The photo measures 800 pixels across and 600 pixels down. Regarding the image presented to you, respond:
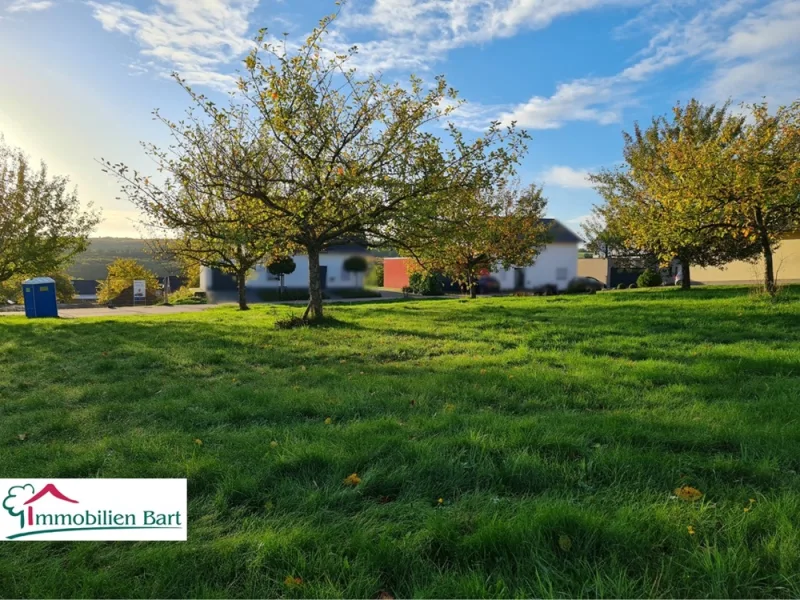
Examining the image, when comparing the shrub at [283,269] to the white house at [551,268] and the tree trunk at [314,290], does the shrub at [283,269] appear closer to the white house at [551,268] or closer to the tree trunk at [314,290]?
the white house at [551,268]

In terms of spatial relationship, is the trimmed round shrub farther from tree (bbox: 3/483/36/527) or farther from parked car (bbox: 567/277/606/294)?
tree (bbox: 3/483/36/527)

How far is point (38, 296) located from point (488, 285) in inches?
903

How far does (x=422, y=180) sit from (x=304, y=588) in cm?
969

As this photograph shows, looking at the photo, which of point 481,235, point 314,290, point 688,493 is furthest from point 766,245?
point 688,493

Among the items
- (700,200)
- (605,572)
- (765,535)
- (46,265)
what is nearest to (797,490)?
(765,535)

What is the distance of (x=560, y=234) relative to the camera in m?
26.7

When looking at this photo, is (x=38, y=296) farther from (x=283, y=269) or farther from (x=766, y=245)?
(x=766, y=245)

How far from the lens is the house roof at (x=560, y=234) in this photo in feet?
84.3

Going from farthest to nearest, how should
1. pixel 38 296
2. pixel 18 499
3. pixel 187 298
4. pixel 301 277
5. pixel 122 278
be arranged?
pixel 122 278
pixel 187 298
pixel 301 277
pixel 38 296
pixel 18 499

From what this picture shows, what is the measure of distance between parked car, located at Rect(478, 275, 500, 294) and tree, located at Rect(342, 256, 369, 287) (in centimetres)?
1238

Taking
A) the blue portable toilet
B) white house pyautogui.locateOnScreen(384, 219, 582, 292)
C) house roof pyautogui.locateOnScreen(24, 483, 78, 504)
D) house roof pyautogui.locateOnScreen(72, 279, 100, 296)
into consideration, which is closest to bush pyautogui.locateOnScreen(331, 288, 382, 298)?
white house pyautogui.locateOnScreen(384, 219, 582, 292)

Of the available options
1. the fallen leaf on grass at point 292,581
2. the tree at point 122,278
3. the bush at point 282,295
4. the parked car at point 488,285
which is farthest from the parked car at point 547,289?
the tree at point 122,278

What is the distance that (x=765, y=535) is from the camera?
2.23m

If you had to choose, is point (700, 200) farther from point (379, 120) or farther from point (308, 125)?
point (308, 125)
